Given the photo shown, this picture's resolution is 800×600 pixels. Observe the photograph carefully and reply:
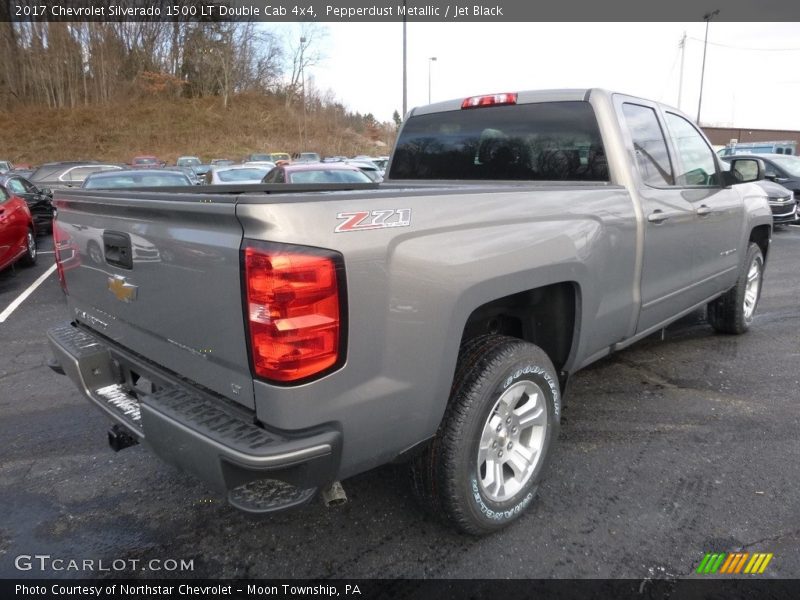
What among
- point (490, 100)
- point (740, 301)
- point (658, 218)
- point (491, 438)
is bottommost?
point (740, 301)

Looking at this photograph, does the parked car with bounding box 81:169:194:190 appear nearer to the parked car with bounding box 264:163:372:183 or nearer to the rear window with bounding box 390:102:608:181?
the parked car with bounding box 264:163:372:183

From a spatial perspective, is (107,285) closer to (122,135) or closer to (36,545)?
(36,545)

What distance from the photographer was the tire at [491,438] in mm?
2254

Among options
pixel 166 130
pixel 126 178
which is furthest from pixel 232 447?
pixel 166 130

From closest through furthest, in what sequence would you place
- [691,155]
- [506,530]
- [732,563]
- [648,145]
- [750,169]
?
[732,563], [506,530], [648,145], [691,155], [750,169]

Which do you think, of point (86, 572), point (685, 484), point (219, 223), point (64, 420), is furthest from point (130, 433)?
point (685, 484)

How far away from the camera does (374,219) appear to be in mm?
1867

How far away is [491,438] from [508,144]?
2.07 metres

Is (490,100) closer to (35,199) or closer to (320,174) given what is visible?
(320,174)

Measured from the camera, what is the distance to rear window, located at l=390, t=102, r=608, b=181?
3340 millimetres

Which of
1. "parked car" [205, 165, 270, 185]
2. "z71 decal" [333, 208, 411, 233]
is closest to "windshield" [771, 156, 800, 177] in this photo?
"parked car" [205, 165, 270, 185]

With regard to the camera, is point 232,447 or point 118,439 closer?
point 232,447

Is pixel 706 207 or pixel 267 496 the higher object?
pixel 706 207

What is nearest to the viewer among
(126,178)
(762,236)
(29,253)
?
(762,236)
